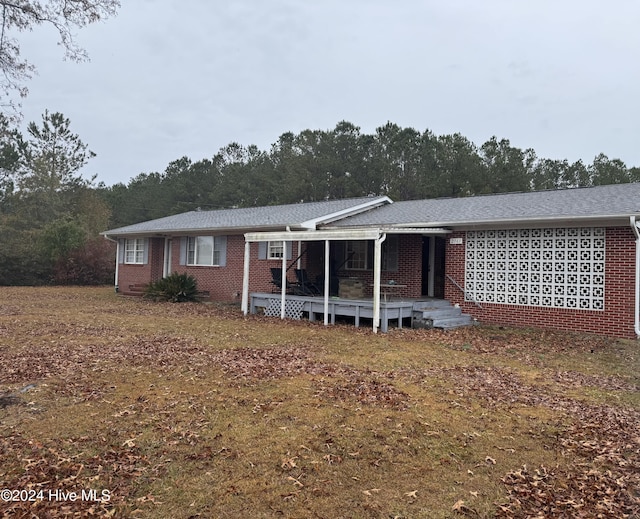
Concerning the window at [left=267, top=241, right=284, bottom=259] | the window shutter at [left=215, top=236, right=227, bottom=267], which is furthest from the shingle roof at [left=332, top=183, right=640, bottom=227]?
the window shutter at [left=215, top=236, right=227, bottom=267]

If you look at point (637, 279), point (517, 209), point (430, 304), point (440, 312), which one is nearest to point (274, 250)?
point (430, 304)

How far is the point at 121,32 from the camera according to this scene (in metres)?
10.9

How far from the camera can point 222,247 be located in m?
17.1

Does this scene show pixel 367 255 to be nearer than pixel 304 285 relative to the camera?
No

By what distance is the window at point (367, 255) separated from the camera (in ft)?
46.0

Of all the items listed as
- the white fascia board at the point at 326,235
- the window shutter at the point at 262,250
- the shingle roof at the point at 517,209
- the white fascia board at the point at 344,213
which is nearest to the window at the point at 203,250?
the window shutter at the point at 262,250

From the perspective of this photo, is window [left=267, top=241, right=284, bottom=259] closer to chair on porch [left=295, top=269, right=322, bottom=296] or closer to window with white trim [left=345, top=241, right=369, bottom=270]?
chair on porch [left=295, top=269, right=322, bottom=296]

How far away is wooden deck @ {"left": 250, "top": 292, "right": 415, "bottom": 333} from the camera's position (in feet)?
36.0

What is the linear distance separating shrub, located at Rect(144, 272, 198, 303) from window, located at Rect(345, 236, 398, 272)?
18.9 feet

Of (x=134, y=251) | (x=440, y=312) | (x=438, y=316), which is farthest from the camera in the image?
(x=134, y=251)

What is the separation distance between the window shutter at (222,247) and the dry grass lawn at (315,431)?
8.36m

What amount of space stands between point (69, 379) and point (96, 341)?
2967 mm

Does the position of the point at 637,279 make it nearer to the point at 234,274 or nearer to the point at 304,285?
→ the point at 304,285

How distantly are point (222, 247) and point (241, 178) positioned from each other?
2088 centimetres
